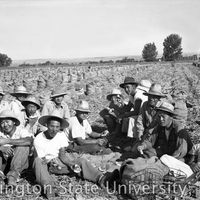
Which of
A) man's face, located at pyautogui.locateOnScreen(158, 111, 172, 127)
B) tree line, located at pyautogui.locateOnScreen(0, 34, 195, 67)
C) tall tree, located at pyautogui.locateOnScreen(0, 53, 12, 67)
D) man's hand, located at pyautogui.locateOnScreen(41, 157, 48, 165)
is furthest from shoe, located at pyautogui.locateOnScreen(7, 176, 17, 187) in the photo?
tree line, located at pyautogui.locateOnScreen(0, 34, 195, 67)

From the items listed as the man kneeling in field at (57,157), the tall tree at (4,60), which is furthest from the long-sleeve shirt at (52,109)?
the tall tree at (4,60)

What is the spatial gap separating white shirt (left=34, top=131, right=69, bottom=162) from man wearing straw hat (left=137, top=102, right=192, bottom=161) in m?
1.27

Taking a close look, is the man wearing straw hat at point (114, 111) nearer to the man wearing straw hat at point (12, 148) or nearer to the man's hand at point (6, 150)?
the man wearing straw hat at point (12, 148)

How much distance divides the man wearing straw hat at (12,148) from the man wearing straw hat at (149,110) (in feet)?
7.11

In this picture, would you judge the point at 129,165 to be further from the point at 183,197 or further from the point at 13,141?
the point at 13,141

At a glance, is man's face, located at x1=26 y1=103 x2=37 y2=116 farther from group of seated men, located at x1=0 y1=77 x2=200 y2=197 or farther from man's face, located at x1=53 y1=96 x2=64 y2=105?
man's face, located at x1=53 y1=96 x2=64 y2=105

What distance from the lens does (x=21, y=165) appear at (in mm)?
4789

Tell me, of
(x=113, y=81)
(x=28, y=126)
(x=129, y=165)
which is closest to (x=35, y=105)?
(x=28, y=126)

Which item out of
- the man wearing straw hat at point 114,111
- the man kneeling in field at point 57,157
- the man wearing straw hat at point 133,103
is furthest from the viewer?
the man wearing straw hat at point 114,111

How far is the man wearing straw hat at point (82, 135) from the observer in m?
6.00

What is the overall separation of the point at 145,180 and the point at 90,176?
37.6 inches

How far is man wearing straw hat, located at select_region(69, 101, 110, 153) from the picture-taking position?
5996mm

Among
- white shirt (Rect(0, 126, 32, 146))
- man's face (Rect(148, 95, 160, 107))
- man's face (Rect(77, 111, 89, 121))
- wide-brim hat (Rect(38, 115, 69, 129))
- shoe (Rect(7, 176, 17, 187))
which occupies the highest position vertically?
man's face (Rect(148, 95, 160, 107))

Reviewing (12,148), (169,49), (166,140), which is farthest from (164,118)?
(169,49)
